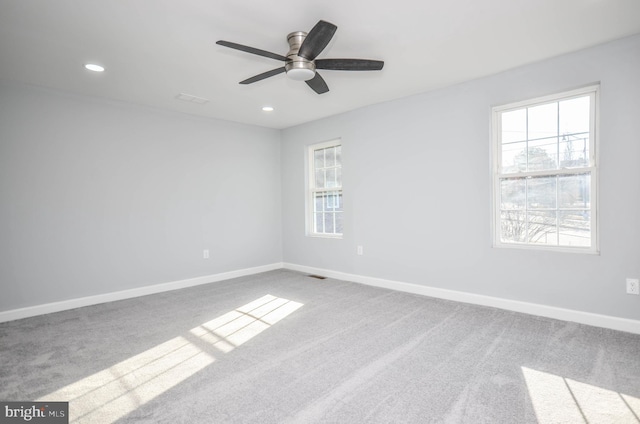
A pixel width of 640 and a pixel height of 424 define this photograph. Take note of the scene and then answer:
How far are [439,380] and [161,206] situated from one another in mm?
3879

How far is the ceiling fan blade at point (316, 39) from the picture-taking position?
6.40 feet

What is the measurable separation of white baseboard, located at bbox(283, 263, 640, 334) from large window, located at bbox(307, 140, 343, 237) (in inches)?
32.3

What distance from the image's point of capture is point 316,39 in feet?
6.95

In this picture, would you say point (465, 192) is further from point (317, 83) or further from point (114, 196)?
point (114, 196)

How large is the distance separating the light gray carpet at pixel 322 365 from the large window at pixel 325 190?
1.83m

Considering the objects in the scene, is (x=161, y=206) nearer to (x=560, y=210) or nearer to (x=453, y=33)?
(x=453, y=33)

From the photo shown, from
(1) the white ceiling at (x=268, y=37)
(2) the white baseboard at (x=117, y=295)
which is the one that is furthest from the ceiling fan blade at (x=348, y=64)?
(2) the white baseboard at (x=117, y=295)

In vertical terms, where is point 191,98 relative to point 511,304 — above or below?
above

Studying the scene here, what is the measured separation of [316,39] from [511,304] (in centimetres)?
307

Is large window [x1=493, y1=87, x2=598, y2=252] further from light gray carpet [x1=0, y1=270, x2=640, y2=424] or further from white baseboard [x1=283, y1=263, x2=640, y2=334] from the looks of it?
light gray carpet [x1=0, y1=270, x2=640, y2=424]

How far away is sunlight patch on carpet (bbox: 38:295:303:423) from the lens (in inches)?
72.0

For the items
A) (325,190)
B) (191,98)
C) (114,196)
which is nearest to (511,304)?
(325,190)

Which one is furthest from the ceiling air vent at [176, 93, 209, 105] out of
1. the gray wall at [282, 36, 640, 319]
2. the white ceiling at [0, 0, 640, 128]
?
the gray wall at [282, 36, 640, 319]

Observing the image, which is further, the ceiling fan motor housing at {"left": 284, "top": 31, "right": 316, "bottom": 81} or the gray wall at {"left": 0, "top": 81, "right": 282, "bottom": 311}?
the gray wall at {"left": 0, "top": 81, "right": 282, "bottom": 311}
